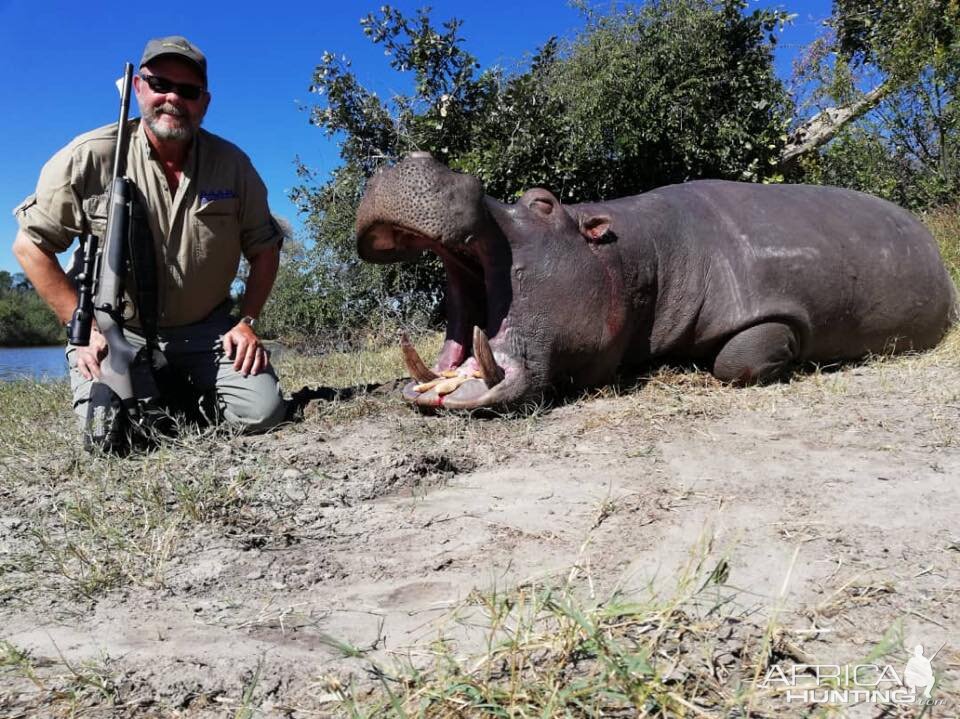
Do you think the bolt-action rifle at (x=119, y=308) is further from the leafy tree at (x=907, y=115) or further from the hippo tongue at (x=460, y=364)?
the leafy tree at (x=907, y=115)

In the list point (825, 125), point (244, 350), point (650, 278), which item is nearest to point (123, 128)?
point (244, 350)

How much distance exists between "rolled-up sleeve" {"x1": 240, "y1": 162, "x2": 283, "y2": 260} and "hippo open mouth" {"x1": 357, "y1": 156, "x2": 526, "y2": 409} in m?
0.78

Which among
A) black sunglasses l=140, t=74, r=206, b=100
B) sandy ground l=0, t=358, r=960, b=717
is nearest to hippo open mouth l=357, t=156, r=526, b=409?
sandy ground l=0, t=358, r=960, b=717

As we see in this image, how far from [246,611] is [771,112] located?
754 centimetres

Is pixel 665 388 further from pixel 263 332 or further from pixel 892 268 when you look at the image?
pixel 263 332

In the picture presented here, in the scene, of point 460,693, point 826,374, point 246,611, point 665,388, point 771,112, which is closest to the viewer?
point 460,693

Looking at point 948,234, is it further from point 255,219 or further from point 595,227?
point 255,219

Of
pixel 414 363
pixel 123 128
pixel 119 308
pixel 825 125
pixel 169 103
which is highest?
pixel 825 125

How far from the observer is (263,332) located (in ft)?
36.9

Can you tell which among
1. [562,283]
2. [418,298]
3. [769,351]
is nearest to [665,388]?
[769,351]

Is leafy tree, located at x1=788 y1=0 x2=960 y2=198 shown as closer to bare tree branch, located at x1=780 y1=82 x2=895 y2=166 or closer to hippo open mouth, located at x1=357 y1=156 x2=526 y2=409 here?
bare tree branch, located at x1=780 y1=82 x2=895 y2=166

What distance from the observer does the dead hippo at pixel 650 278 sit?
3084 millimetres

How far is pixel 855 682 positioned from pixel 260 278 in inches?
128

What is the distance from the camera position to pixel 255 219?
3717 millimetres
